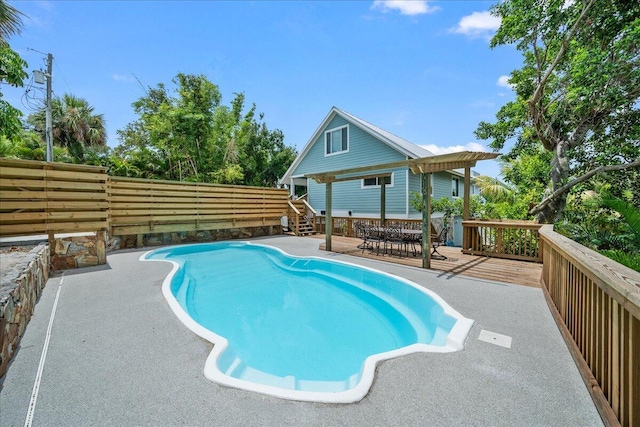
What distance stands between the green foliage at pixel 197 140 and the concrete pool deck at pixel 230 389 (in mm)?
15121

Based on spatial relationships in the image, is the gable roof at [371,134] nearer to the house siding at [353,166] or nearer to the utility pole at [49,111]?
the house siding at [353,166]

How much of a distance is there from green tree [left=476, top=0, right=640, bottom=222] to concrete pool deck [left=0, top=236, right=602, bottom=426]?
6694 mm

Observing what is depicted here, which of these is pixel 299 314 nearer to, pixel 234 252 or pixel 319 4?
pixel 234 252

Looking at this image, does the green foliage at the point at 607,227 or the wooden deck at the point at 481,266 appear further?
the wooden deck at the point at 481,266

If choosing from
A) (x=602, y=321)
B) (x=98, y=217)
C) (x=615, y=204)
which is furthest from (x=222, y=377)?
(x=615, y=204)

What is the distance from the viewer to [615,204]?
17.3ft

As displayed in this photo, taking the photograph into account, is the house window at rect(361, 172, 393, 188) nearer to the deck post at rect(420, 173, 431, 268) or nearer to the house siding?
the house siding

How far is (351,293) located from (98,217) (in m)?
6.63

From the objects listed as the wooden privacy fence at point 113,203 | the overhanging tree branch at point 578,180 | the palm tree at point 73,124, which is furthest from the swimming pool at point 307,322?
the palm tree at point 73,124

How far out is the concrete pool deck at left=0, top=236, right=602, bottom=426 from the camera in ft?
6.72

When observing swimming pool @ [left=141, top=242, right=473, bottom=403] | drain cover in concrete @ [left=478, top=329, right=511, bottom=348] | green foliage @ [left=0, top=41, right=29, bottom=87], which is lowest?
swimming pool @ [left=141, top=242, right=473, bottom=403]

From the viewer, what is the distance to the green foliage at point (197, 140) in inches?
666

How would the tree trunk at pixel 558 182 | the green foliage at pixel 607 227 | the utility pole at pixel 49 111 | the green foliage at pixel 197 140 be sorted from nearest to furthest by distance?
the green foliage at pixel 607 227 < the tree trunk at pixel 558 182 < the utility pole at pixel 49 111 < the green foliage at pixel 197 140

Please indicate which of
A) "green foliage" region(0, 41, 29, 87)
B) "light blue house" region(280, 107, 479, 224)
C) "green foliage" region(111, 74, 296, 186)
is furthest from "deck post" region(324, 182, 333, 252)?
"green foliage" region(111, 74, 296, 186)
